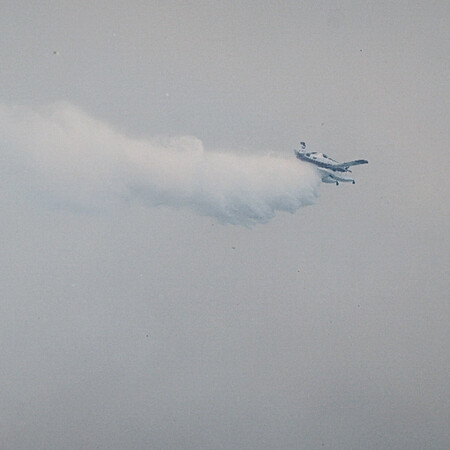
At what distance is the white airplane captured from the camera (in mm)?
38250

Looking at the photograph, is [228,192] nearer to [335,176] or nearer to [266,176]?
[266,176]

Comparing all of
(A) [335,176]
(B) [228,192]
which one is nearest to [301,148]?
(A) [335,176]

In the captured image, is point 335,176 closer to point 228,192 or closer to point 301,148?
point 301,148

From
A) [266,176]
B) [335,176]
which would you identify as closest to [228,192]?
[266,176]

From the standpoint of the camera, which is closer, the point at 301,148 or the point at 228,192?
the point at 228,192

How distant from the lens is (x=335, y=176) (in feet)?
129

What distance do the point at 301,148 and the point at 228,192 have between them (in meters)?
7.84

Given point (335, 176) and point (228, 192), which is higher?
point (335, 176)

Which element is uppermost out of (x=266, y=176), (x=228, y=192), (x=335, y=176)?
(x=335, y=176)

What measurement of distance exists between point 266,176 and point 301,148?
437cm

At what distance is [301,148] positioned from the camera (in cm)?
3850

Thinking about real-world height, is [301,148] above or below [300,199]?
above

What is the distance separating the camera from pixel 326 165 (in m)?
38.6

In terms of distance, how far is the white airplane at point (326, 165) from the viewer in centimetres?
3825
